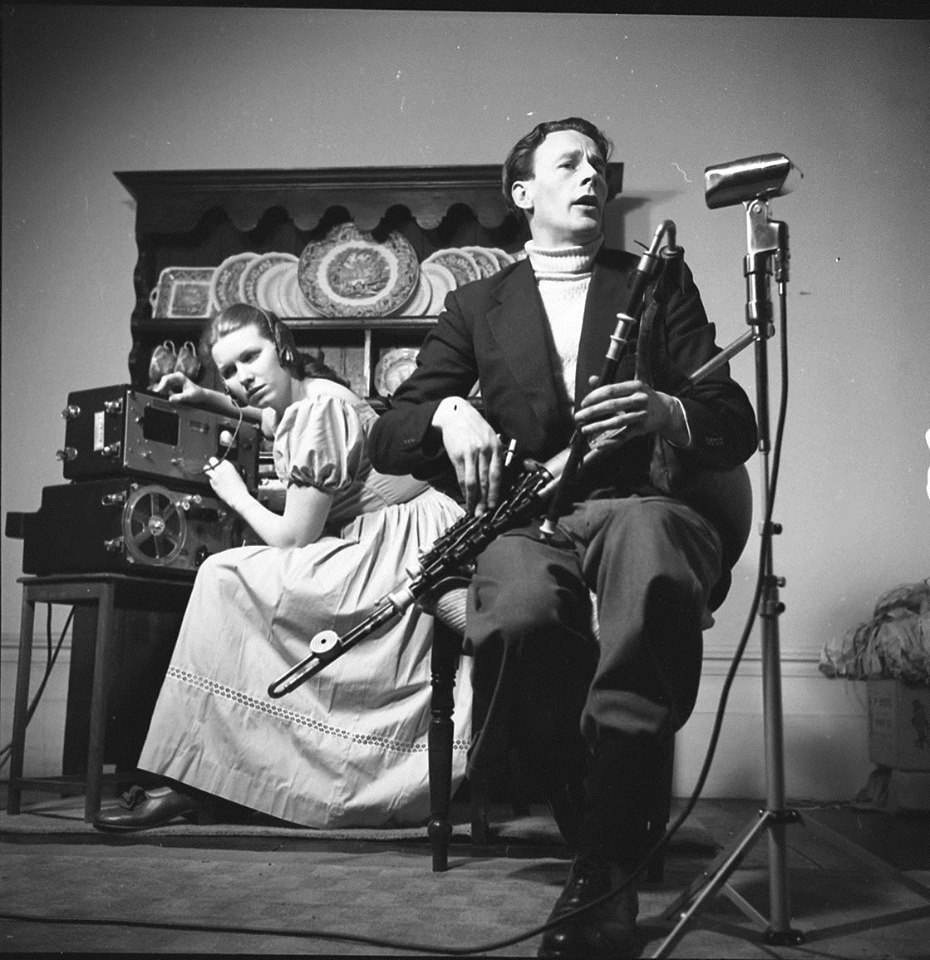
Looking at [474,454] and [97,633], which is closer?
[474,454]

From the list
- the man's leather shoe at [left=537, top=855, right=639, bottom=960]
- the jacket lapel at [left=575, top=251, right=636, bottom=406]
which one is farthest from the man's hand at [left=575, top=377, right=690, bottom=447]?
the man's leather shoe at [left=537, top=855, right=639, bottom=960]

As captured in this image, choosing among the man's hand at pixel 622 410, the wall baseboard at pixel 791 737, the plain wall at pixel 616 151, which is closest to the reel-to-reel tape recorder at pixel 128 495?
the plain wall at pixel 616 151

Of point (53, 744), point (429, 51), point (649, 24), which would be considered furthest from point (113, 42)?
point (53, 744)

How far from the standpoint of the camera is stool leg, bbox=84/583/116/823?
201 centimetres

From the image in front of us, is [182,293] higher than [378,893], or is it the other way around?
[182,293]

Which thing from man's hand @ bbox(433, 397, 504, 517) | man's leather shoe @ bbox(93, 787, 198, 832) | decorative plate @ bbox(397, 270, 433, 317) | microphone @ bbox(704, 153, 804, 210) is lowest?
man's leather shoe @ bbox(93, 787, 198, 832)

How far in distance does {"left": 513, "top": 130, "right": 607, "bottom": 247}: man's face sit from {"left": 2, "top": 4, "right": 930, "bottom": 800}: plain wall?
121cm

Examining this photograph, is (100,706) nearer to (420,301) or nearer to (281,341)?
(281,341)

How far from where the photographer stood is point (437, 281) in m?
3.00

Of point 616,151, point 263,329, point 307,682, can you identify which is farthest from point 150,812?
point 616,151

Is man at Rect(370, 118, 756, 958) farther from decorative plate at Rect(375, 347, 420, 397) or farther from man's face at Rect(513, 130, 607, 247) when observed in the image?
decorative plate at Rect(375, 347, 420, 397)

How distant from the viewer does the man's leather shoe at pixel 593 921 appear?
1.05 metres

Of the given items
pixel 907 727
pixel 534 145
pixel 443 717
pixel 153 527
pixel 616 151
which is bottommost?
pixel 907 727

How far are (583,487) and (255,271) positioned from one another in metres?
1.91
